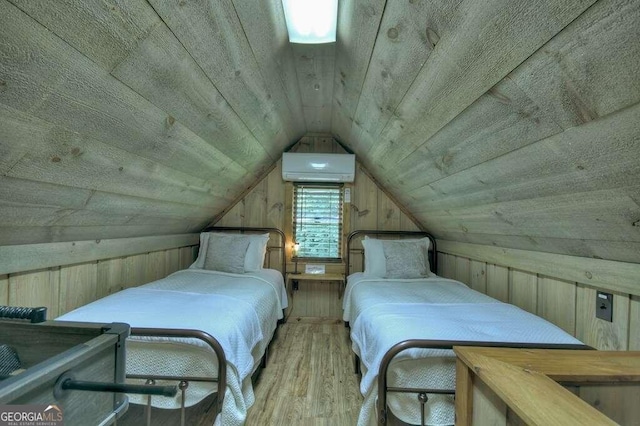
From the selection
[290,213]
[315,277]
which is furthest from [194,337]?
[290,213]

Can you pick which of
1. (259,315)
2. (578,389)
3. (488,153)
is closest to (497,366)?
(578,389)

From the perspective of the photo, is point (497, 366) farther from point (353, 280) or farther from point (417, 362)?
point (353, 280)

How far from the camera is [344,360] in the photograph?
2.55 meters

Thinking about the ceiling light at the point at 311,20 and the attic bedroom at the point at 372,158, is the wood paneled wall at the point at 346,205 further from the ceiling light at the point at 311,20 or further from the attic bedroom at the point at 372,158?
the ceiling light at the point at 311,20

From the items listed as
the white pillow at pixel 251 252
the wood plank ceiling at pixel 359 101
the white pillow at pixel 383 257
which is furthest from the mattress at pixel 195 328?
the white pillow at pixel 383 257

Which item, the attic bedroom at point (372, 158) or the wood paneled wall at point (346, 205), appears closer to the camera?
the attic bedroom at point (372, 158)

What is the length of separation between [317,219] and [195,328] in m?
2.24

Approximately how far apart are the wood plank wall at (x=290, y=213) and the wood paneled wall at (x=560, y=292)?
97cm

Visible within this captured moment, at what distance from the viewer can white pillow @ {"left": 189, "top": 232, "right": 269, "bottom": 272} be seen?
3123 mm

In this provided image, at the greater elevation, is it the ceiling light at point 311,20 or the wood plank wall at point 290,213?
the ceiling light at point 311,20

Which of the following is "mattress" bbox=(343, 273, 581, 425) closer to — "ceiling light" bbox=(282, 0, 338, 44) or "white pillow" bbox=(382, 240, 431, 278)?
"white pillow" bbox=(382, 240, 431, 278)

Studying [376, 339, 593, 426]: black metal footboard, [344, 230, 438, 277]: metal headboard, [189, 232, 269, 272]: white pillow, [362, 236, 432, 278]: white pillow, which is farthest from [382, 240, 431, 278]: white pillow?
[376, 339, 593, 426]: black metal footboard

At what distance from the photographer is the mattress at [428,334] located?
4.41ft

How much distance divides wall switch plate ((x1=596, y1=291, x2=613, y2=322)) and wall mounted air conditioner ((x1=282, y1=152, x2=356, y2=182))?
225 cm
